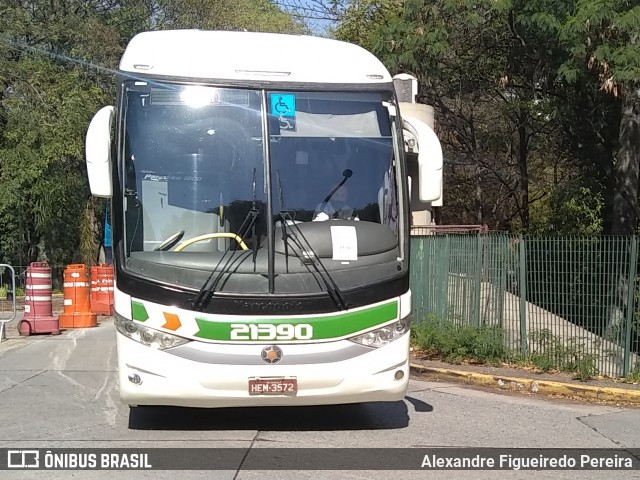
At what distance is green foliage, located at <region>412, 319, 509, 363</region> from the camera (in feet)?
36.9

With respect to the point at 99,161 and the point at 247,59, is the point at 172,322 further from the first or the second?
the point at 247,59

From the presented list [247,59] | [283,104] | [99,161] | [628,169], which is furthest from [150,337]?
[628,169]

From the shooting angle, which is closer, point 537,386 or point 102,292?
point 537,386

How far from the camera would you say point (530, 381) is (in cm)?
995

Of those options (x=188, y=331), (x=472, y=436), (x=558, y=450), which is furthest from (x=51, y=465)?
(x=558, y=450)

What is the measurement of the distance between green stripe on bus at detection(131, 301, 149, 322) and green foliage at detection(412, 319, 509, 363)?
615cm

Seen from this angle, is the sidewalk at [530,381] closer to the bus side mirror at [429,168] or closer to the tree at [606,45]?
the bus side mirror at [429,168]

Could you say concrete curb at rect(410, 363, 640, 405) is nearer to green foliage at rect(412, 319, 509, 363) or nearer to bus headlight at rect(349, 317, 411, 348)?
green foliage at rect(412, 319, 509, 363)

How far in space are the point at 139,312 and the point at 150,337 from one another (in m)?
0.24

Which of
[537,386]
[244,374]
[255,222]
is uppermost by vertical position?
[255,222]

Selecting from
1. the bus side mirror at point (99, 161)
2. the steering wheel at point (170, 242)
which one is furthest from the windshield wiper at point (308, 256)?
the bus side mirror at point (99, 161)

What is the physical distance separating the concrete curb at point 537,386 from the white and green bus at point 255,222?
11.7 feet

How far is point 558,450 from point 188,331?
3.54m

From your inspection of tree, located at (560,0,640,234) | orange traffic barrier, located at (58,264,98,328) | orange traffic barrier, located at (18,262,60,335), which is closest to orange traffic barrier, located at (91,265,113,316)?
orange traffic barrier, located at (58,264,98,328)
